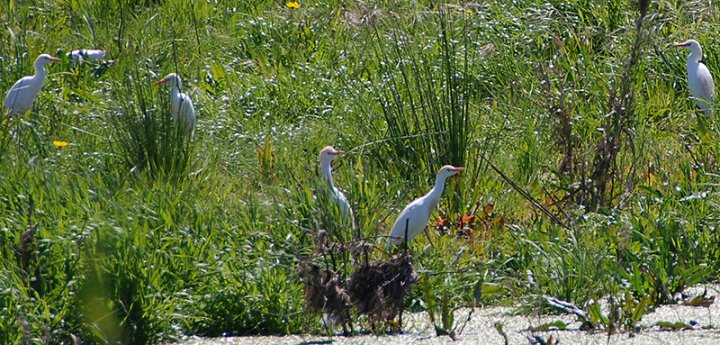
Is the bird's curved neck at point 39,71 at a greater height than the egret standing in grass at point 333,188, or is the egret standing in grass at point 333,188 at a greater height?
the egret standing in grass at point 333,188

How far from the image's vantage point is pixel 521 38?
7.84 meters

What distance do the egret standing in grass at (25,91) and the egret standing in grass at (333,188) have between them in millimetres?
1958

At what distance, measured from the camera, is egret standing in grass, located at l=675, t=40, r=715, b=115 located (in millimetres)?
7051

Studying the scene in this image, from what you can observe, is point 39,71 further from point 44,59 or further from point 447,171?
point 447,171

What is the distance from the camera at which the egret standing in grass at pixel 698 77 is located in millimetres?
7051

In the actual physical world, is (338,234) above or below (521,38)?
above

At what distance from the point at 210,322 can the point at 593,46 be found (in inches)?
170

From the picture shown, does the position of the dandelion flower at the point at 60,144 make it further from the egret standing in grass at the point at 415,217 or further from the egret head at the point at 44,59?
the egret standing in grass at the point at 415,217

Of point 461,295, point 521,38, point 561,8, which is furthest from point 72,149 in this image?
point 561,8

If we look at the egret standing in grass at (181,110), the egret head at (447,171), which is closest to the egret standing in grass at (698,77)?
the egret head at (447,171)

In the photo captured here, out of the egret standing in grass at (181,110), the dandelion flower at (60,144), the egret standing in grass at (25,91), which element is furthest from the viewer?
the egret standing in grass at (25,91)

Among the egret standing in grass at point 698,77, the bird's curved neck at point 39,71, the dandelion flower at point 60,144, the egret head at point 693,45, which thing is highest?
the dandelion flower at point 60,144

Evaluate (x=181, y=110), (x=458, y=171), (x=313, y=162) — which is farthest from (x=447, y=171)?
(x=181, y=110)

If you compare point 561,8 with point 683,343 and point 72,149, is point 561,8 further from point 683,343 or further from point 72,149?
point 683,343
